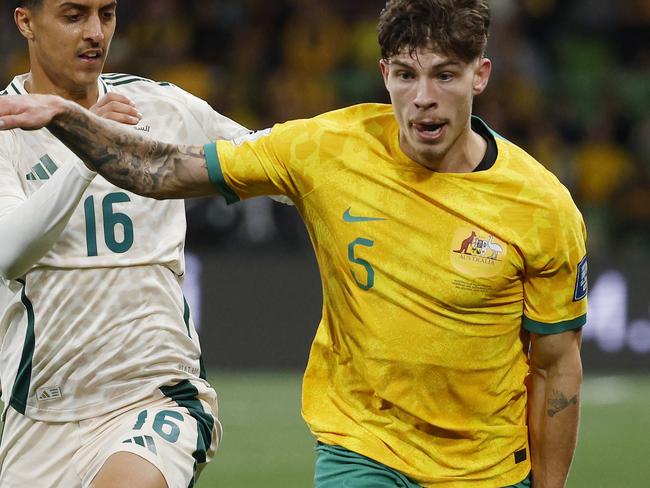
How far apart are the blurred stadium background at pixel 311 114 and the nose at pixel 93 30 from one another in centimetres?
480

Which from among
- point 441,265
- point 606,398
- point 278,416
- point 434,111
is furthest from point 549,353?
point 606,398

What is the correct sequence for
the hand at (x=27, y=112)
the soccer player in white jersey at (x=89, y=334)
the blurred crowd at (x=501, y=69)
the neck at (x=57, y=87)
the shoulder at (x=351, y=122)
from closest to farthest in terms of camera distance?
the hand at (x=27, y=112) → the shoulder at (x=351, y=122) → the soccer player in white jersey at (x=89, y=334) → the neck at (x=57, y=87) → the blurred crowd at (x=501, y=69)

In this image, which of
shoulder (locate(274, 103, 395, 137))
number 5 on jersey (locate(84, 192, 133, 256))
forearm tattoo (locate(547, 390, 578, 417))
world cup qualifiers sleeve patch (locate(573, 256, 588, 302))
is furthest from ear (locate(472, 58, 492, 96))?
number 5 on jersey (locate(84, 192, 133, 256))

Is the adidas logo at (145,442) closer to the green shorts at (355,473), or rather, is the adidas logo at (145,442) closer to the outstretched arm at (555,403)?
the green shorts at (355,473)

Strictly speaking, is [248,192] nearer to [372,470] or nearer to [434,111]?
[434,111]

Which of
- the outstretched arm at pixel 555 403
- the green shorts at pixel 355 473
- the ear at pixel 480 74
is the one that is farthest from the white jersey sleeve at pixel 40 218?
the outstretched arm at pixel 555 403

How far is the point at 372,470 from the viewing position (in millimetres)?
4332

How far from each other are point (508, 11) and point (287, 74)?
2607 mm

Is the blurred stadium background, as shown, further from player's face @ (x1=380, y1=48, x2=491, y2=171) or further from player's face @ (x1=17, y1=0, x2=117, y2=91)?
player's face @ (x1=380, y1=48, x2=491, y2=171)

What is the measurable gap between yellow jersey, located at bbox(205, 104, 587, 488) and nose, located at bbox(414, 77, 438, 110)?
0.27m

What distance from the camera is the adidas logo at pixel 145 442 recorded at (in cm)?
464

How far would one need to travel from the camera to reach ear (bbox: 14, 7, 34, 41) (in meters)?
5.10

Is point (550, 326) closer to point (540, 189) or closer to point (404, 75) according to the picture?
point (540, 189)

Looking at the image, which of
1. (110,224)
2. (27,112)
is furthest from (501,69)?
(27,112)
